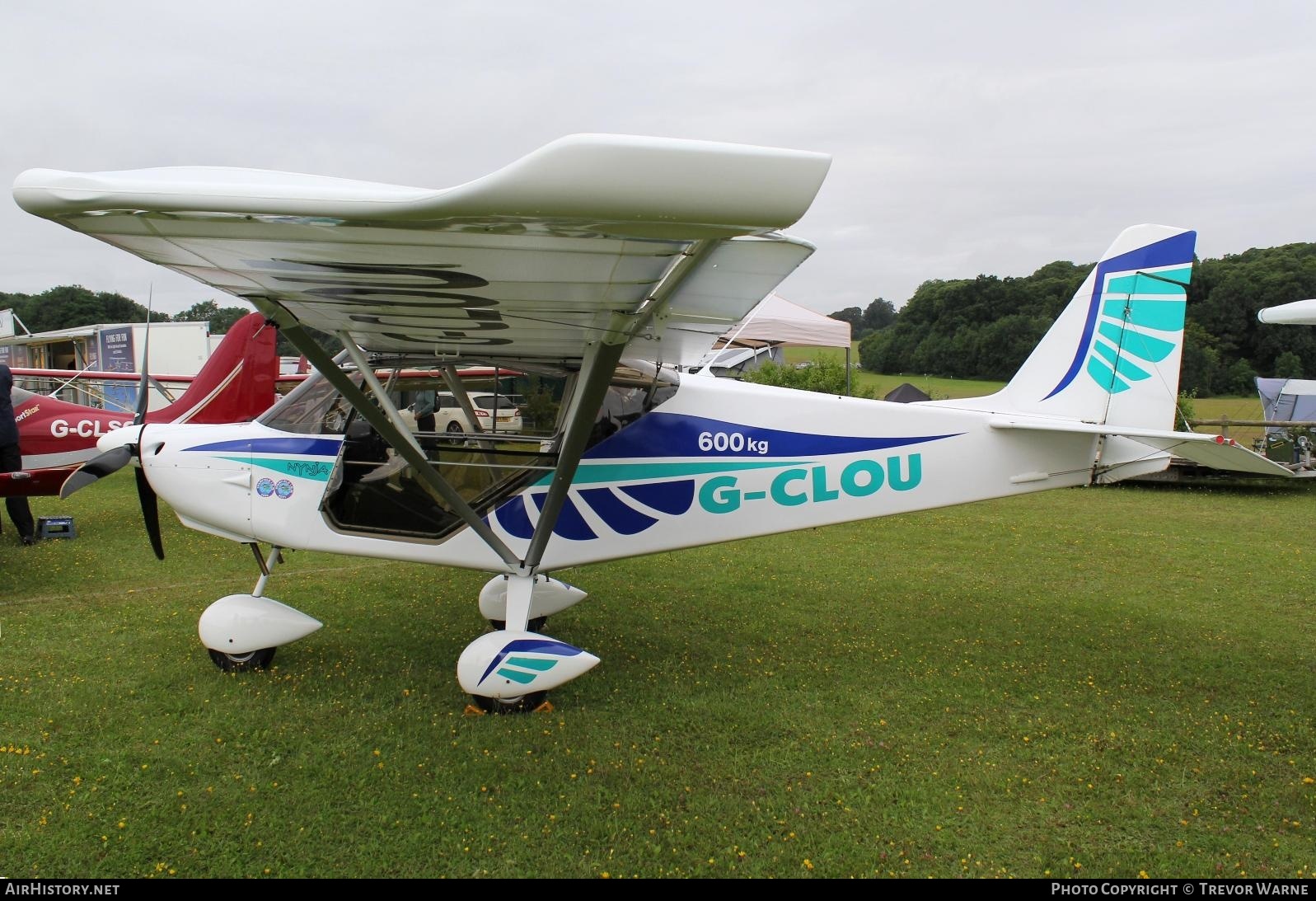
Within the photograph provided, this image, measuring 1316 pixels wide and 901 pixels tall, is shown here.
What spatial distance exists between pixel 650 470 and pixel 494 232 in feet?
8.00

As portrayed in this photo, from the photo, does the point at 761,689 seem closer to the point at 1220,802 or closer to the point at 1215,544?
the point at 1220,802

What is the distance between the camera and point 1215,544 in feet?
27.3

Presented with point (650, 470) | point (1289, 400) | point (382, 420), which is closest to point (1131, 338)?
point (650, 470)

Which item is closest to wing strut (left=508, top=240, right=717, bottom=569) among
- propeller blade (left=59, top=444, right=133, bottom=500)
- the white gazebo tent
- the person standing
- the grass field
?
the grass field

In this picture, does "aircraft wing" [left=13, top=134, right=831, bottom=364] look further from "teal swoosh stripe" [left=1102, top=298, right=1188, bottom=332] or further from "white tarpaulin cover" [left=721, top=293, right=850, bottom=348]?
"white tarpaulin cover" [left=721, top=293, right=850, bottom=348]

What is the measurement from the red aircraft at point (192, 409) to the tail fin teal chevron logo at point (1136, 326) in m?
7.47

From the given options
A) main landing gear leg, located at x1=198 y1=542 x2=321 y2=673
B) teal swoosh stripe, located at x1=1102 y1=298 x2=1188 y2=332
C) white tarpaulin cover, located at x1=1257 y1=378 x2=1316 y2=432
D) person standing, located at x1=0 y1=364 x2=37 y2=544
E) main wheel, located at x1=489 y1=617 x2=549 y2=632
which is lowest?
main wheel, located at x1=489 y1=617 x2=549 y2=632

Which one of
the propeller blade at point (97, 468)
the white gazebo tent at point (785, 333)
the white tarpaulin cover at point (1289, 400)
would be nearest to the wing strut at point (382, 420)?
the propeller blade at point (97, 468)

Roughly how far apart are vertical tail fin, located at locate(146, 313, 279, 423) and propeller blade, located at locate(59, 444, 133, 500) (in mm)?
3492

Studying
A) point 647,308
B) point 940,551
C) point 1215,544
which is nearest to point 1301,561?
point 1215,544

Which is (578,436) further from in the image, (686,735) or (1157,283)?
(1157,283)

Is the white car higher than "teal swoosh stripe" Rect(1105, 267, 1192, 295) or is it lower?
lower

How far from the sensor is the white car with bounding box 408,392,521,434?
4.17m
